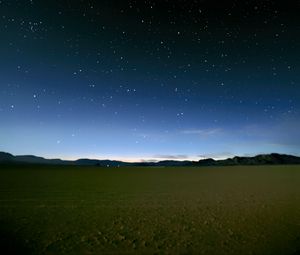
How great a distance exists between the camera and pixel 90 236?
10.6m

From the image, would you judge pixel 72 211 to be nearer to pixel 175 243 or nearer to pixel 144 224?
pixel 144 224

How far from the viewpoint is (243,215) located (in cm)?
1496

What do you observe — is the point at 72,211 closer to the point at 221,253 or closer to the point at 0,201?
the point at 0,201

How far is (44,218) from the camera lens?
13.5 meters

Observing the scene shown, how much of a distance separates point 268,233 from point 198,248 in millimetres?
3622

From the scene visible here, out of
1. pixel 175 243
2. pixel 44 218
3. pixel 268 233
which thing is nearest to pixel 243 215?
pixel 268 233

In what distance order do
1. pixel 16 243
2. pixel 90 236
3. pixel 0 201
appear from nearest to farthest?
pixel 16 243 → pixel 90 236 → pixel 0 201

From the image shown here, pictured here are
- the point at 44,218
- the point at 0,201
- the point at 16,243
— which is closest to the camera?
the point at 16,243

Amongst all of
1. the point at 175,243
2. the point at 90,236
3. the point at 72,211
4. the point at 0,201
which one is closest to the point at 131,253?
the point at 175,243

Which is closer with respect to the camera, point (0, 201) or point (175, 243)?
point (175, 243)

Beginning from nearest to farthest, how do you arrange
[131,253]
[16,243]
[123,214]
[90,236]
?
[131,253] → [16,243] → [90,236] → [123,214]

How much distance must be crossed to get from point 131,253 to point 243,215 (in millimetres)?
8219

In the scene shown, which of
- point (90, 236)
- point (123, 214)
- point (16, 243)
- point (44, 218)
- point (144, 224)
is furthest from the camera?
point (123, 214)

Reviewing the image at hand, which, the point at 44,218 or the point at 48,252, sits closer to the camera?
the point at 48,252
